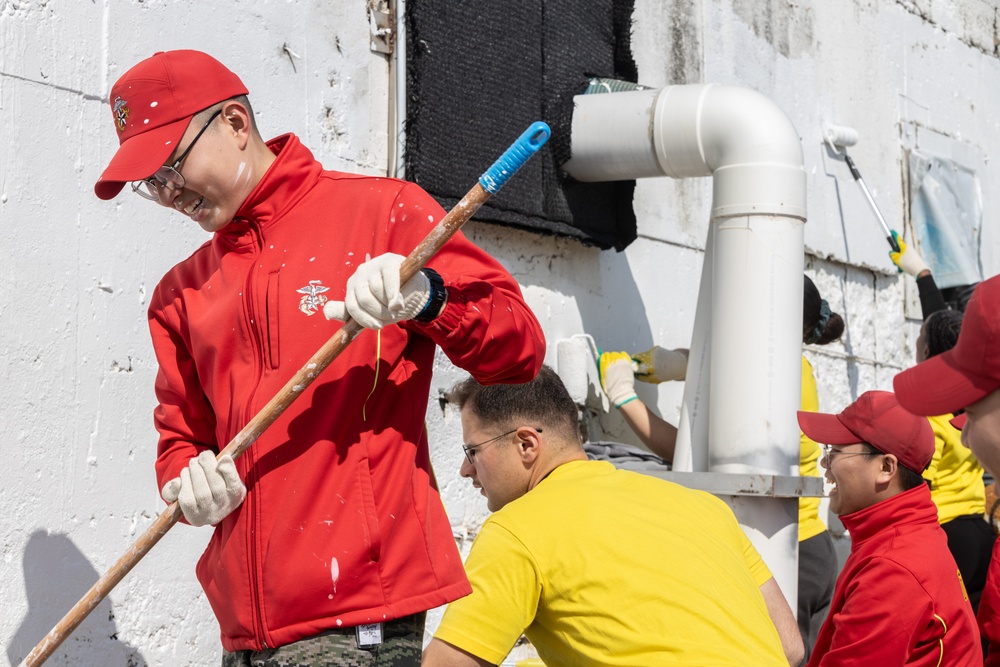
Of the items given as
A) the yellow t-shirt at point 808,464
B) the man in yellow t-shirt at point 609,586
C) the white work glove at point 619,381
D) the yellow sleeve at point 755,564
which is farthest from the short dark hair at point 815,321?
the man in yellow t-shirt at point 609,586

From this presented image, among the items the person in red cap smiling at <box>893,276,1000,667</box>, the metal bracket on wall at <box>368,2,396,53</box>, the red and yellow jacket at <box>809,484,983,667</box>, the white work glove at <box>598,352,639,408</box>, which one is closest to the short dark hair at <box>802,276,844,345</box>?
the white work glove at <box>598,352,639,408</box>

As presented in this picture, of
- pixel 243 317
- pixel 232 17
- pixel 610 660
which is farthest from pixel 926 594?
pixel 232 17

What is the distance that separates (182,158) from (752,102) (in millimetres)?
2166

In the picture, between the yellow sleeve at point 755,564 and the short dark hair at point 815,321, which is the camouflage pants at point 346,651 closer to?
the yellow sleeve at point 755,564

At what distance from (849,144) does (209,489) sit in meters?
4.13

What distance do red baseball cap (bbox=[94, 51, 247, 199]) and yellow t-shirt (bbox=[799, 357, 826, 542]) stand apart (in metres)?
2.43

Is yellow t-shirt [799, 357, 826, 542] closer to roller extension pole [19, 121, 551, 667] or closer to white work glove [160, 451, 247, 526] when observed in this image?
roller extension pole [19, 121, 551, 667]

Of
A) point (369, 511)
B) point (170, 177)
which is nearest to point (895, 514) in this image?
point (369, 511)

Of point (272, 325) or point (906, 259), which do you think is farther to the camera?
point (906, 259)

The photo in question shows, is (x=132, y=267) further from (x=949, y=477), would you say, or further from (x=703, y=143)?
(x=949, y=477)

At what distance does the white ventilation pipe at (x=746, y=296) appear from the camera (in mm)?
3848

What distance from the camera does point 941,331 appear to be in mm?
4301

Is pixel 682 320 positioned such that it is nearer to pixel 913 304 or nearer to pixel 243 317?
pixel 913 304

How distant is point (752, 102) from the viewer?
398 centimetres
